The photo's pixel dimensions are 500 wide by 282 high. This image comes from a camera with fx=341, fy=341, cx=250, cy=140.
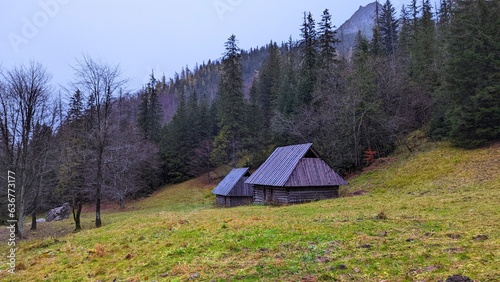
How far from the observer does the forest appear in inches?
962

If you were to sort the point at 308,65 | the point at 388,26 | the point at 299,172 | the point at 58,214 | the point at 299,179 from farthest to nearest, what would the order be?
1. the point at 388,26
2. the point at 308,65
3. the point at 58,214
4. the point at 299,172
5. the point at 299,179

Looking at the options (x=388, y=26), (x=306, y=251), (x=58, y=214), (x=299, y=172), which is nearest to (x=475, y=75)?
(x=299, y=172)

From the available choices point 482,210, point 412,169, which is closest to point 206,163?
point 412,169

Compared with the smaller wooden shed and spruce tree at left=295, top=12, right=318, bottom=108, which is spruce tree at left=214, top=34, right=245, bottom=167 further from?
the smaller wooden shed

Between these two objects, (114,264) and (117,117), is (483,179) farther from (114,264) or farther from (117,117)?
(117,117)

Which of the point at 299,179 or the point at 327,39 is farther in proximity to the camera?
the point at 327,39

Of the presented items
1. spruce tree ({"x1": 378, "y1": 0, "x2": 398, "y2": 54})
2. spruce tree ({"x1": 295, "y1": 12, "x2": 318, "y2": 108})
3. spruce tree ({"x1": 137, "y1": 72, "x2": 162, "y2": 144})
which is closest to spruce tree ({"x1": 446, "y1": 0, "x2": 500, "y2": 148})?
spruce tree ({"x1": 295, "y1": 12, "x2": 318, "y2": 108})

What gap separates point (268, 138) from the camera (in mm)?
56094

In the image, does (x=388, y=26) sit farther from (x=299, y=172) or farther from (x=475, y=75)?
(x=299, y=172)

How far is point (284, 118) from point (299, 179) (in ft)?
53.0

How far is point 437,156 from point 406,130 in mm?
10336

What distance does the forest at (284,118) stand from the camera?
2444cm

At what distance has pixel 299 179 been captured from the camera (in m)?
27.0

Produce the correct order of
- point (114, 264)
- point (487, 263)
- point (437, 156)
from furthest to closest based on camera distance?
point (437, 156) → point (114, 264) → point (487, 263)
